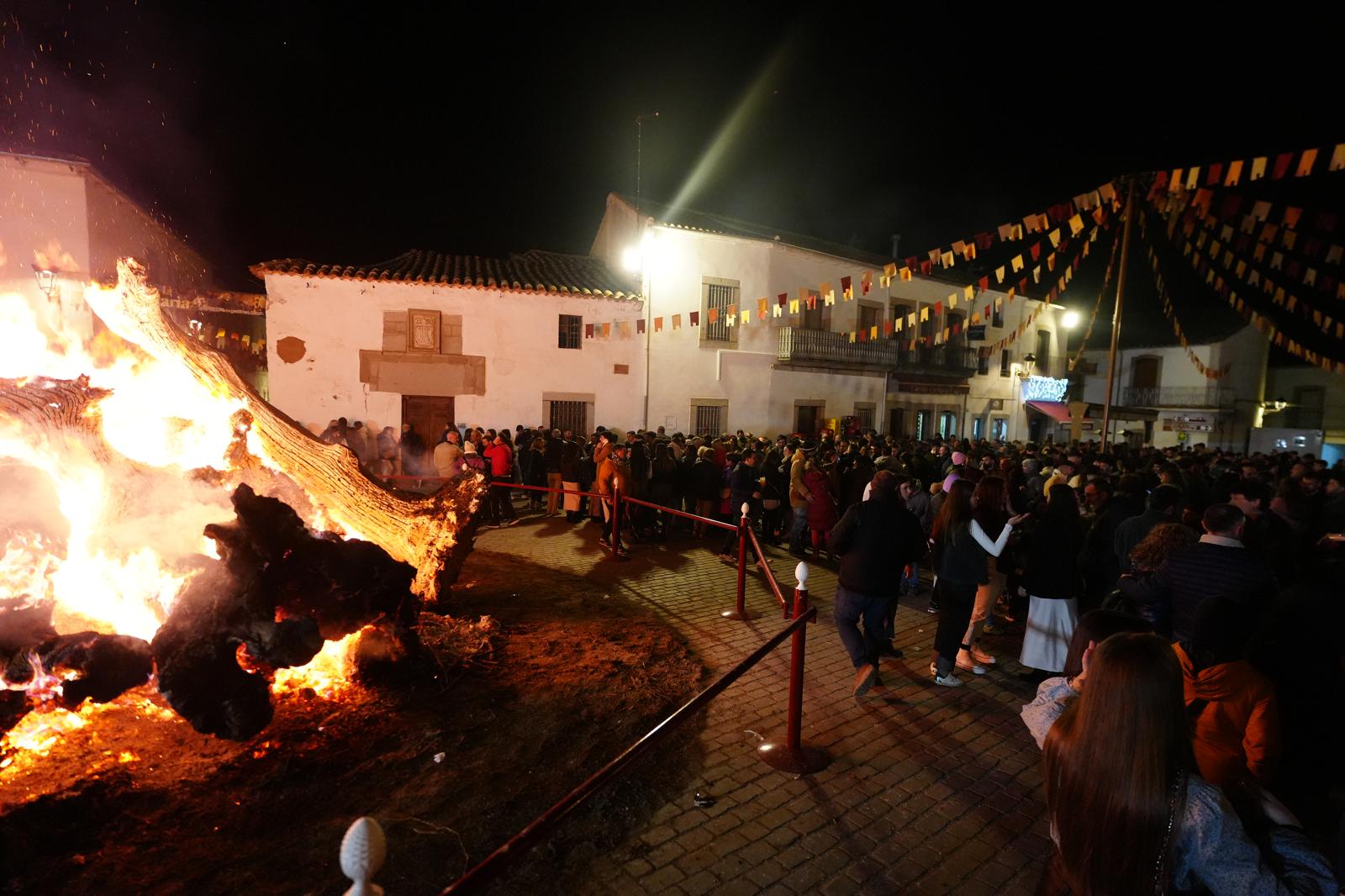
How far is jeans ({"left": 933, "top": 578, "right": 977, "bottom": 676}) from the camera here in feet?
17.8

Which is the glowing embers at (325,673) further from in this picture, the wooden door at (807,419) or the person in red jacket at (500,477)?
the wooden door at (807,419)

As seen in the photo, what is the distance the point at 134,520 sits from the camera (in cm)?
532

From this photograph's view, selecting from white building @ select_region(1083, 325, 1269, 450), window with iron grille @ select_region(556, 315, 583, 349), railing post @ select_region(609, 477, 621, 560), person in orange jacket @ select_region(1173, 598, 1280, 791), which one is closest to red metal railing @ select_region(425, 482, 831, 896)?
person in orange jacket @ select_region(1173, 598, 1280, 791)

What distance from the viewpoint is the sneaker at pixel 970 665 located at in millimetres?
5777

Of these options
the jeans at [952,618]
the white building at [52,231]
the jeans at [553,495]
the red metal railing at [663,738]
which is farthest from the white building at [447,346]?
the red metal railing at [663,738]

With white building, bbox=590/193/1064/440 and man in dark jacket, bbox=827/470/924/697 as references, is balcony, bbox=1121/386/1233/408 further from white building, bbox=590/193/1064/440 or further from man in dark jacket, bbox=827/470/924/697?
man in dark jacket, bbox=827/470/924/697

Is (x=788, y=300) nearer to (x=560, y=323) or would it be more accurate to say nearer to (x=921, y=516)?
(x=560, y=323)

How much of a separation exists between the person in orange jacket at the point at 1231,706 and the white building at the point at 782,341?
15.0m

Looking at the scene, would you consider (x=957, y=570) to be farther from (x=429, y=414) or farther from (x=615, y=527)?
(x=429, y=414)

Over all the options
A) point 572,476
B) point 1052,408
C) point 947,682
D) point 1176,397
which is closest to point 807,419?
point 572,476

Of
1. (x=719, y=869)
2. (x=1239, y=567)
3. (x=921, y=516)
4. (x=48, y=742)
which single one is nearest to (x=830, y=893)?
(x=719, y=869)

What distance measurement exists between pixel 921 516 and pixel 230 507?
303 inches

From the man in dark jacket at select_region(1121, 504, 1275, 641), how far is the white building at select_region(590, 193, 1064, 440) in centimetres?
1353

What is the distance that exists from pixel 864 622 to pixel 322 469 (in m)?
5.35
